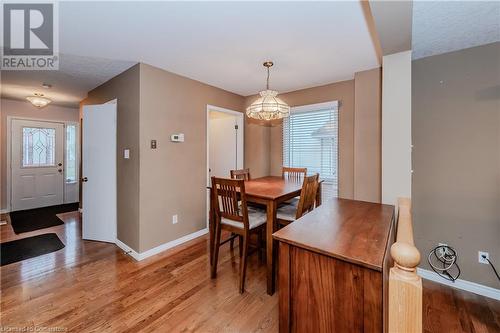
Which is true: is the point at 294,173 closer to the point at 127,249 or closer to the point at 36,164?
the point at 127,249

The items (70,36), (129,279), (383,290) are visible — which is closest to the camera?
(383,290)

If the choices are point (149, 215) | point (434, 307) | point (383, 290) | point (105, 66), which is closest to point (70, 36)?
point (105, 66)

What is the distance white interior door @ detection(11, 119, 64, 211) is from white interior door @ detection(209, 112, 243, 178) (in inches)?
151

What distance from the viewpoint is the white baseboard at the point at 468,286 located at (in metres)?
2.05

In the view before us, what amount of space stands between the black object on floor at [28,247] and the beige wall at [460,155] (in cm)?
450

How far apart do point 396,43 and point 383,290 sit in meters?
2.01

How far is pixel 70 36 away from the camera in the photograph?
208cm

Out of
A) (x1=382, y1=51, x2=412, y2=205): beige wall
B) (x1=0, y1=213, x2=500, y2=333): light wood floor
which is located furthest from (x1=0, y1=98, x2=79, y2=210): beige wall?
(x1=382, y1=51, x2=412, y2=205): beige wall

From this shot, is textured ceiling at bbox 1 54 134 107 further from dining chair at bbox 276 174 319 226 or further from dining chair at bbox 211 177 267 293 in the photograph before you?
dining chair at bbox 276 174 319 226

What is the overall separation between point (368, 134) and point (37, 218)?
5.83 m

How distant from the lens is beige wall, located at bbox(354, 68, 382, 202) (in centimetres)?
281

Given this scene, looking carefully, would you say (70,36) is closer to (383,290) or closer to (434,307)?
(383,290)

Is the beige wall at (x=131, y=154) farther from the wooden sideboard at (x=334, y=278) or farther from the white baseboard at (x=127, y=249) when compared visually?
the wooden sideboard at (x=334, y=278)

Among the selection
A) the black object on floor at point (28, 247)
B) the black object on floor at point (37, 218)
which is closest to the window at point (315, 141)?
the black object on floor at point (28, 247)
